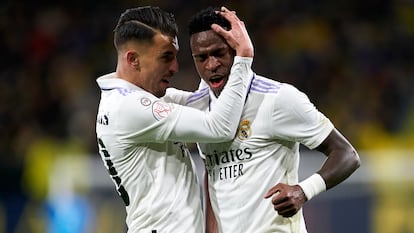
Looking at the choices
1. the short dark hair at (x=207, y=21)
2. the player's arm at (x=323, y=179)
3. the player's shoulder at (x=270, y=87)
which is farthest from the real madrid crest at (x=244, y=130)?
the short dark hair at (x=207, y=21)

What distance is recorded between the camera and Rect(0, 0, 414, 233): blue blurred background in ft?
27.4

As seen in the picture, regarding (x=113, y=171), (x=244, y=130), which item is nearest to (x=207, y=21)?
(x=244, y=130)

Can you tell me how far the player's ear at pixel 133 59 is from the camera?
461cm

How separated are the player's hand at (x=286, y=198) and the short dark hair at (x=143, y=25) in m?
0.92

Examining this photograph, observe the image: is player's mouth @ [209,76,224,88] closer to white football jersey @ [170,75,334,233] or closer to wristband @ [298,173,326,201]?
white football jersey @ [170,75,334,233]

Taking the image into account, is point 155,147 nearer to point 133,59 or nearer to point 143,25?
point 133,59

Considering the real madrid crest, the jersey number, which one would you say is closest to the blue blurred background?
the jersey number

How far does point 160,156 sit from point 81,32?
25.7 ft

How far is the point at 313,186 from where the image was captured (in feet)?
14.3

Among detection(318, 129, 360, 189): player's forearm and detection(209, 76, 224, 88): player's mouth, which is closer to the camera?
detection(318, 129, 360, 189): player's forearm

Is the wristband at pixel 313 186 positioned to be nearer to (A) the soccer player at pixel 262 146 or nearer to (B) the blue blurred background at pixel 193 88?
(A) the soccer player at pixel 262 146

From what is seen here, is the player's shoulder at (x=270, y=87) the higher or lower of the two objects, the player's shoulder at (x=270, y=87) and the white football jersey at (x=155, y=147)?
the higher

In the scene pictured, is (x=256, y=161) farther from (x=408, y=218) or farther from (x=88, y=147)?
(x=88, y=147)

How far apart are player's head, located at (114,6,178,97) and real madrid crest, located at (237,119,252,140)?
44 cm
